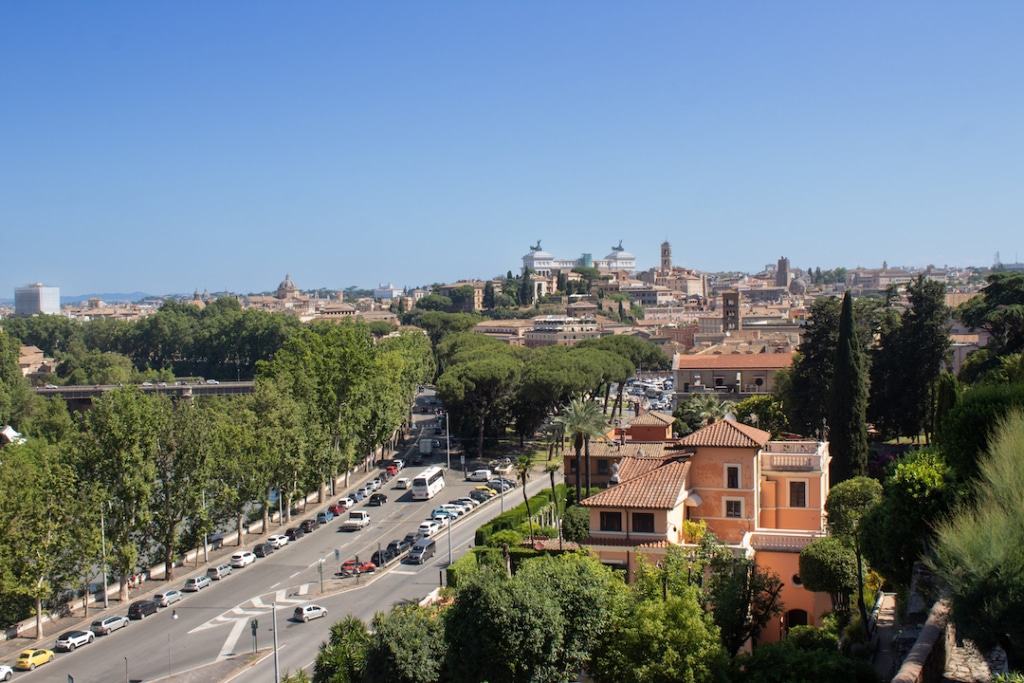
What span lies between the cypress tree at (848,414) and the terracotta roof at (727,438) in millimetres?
10599

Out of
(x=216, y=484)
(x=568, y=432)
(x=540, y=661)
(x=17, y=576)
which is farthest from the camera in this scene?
(x=216, y=484)

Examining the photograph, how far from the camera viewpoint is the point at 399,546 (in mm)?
45344

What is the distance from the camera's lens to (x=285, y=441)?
51.5 metres

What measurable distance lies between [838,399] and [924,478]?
22.4m

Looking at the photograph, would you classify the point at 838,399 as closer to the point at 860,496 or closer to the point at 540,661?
the point at 860,496

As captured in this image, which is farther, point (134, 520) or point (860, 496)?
point (134, 520)

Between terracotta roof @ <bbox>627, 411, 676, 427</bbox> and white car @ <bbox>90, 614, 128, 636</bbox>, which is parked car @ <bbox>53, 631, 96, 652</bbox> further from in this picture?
terracotta roof @ <bbox>627, 411, 676, 427</bbox>

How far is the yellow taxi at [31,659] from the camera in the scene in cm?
3281

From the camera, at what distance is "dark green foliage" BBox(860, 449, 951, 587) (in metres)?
20.9

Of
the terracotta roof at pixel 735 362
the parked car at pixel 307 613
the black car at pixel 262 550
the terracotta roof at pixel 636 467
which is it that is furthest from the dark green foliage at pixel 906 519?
the terracotta roof at pixel 735 362

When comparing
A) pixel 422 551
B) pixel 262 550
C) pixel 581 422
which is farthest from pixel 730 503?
pixel 262 550

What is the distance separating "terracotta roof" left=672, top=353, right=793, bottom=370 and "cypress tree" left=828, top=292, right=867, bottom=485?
→ 35.2 m

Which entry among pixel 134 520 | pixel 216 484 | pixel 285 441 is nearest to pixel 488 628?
pixel 134 520

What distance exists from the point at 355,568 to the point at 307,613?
231 inches
